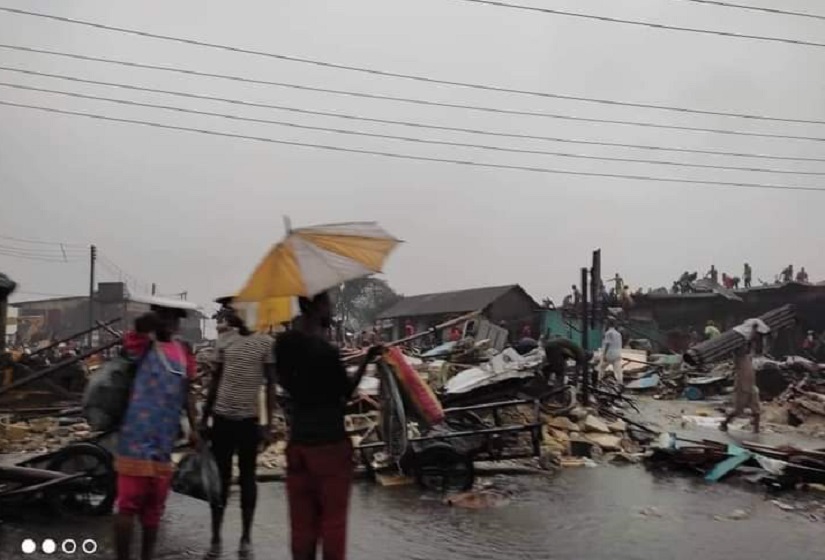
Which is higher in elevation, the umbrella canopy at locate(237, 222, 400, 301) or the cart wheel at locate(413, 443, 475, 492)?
the umbrella canopy at locate(237, 222, 400, 301)

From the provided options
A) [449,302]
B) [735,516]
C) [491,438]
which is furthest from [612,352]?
[449,302]

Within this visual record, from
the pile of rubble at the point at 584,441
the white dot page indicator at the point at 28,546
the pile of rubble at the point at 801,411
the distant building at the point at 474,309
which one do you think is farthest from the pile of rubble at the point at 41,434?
the distant building at the point at 474,309

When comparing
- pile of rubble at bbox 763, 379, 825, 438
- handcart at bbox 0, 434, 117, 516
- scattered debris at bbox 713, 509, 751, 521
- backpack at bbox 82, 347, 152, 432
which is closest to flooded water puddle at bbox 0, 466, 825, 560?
scattered debris at bbox 713, 509, 751, 521

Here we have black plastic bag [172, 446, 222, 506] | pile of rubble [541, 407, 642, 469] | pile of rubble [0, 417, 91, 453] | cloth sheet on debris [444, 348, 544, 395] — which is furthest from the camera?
pile of rubble [0, 417, 91, 453]

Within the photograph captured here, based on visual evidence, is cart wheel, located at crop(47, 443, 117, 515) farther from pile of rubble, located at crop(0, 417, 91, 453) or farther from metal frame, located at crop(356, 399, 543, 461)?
pile of rubble, located at crop(0, 417, 91, 453)

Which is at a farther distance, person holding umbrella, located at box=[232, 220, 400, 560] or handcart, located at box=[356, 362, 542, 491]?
handcart, located at box=[356, 362, 542, 491]

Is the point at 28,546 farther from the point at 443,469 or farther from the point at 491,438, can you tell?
the point at 491,438

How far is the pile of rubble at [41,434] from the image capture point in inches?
465

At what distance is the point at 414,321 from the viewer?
1805 inches

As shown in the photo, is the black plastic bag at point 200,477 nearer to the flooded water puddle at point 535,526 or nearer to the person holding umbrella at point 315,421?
the flooded water puddle at point 535,526

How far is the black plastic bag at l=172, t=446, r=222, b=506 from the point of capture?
5.73 m

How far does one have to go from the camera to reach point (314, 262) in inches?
182

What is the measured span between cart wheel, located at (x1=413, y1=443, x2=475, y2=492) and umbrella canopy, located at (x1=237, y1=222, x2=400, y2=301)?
4138 mm

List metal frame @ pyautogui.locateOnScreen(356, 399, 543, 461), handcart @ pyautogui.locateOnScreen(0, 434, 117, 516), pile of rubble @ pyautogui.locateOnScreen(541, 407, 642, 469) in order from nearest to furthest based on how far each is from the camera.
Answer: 1. handcart @ pyautogui.locateOnScreen(0, 434, 117, 516)
2. metal frame @ pyautogui.locateOnScreen(356, 399, 543, 461)
3. pile of rubble @ pyautogui.locateOnScreen(541, 407, 642, 469)
